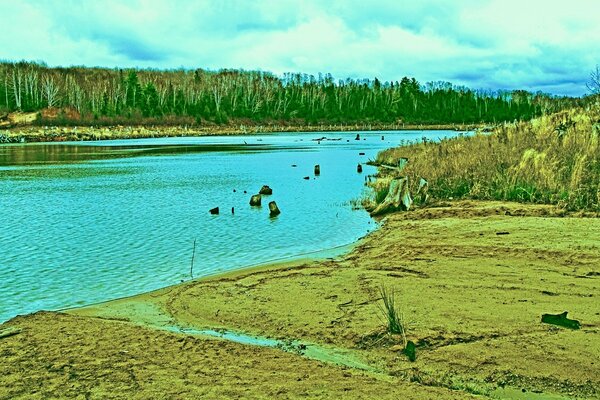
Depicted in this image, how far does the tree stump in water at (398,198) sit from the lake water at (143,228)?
2.42 feet

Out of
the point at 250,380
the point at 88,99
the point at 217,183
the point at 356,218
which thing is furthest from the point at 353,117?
the point at 250,380

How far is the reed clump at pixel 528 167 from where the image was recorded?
15.4 metres

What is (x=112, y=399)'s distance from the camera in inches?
217

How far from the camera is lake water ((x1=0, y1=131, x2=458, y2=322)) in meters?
11.9

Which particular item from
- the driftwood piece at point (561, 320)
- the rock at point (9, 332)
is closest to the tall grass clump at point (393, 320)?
the driftwood piece at point (561, 320)

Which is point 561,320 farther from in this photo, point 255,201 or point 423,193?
point 255,201

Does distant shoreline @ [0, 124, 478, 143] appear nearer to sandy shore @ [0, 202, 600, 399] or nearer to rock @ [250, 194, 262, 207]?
rock @ [250, 194, 262, 207]

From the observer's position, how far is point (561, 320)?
714cm

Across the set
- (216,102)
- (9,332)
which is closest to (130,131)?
(216,102)

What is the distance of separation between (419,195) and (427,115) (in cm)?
16360

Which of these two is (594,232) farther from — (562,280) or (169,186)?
(169,186)

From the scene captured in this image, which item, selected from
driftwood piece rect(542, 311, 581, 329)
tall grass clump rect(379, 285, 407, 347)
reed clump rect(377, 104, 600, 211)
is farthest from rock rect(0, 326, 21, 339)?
reed clump rect(377, 104, 600, 211)

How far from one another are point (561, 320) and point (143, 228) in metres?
13.6

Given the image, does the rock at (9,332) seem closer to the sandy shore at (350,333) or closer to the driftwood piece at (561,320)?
the sandy shore at (350,333)
